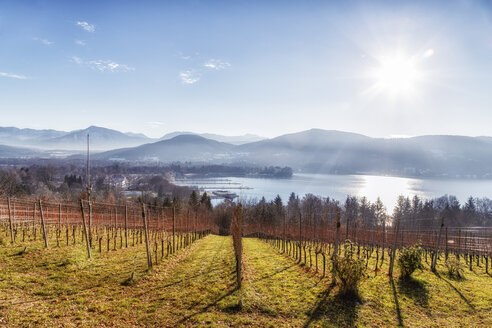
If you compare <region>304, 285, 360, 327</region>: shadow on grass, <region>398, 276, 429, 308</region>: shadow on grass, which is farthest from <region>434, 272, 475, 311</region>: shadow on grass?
<region>304, 285, 360, 327</region>: shadow on grass

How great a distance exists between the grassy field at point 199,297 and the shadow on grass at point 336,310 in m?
0.03

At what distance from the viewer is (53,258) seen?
9.70m

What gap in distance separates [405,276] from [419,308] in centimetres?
243

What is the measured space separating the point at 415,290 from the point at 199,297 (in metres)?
7.51

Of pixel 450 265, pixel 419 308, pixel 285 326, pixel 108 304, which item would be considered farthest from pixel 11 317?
pixel 450 265

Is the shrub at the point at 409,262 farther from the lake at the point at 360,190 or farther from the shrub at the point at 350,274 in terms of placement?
the lake at the point at 360,190

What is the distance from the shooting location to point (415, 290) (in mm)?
9188

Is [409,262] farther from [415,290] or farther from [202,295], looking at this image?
[202,295]

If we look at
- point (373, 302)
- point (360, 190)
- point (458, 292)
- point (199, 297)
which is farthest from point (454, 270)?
point (360, 190)

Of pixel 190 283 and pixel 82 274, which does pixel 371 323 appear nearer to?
pixel 190 283

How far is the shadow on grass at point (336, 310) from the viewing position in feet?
22.2

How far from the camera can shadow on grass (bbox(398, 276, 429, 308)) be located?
8.41 m

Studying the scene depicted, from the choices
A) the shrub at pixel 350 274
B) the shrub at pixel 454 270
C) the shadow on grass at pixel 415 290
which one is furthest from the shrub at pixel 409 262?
the shrub at pixel 350 274

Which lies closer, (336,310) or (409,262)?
(336,310)
